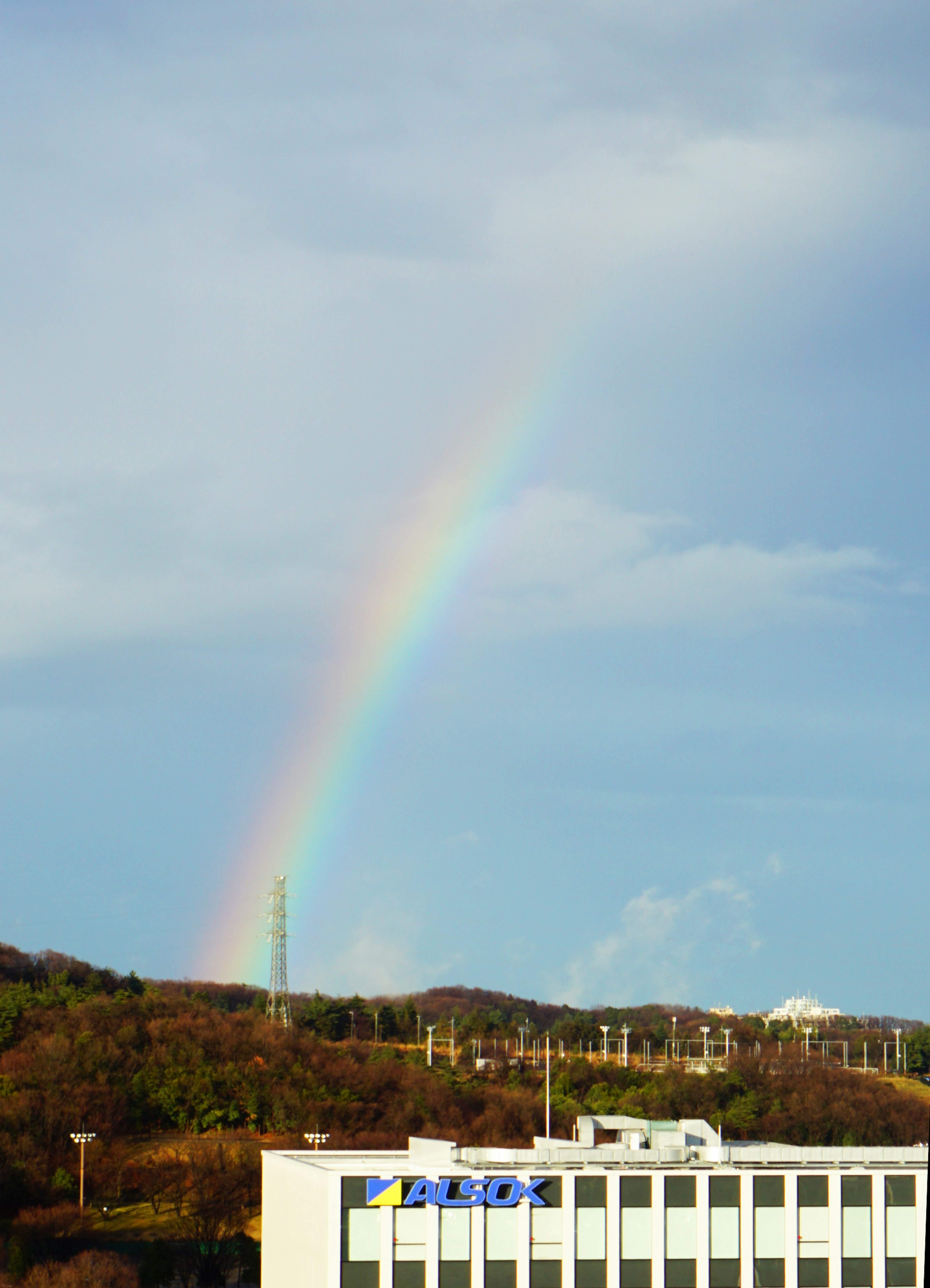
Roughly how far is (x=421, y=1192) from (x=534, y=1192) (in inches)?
180

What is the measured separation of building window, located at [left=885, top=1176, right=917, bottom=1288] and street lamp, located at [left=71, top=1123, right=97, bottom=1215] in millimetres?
70223

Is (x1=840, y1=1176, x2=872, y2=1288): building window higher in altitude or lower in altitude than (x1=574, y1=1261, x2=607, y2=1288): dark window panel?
higher

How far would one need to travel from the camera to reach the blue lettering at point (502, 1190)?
197 ft

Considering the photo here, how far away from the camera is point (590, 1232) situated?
6150 centimetres

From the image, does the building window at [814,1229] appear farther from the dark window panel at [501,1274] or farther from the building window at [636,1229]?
the dark window panel at [501,1274]

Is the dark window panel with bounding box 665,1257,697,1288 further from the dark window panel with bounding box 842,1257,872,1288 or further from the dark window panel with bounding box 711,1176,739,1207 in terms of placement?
the dark window panel with bounding box 842,1257,872,1288

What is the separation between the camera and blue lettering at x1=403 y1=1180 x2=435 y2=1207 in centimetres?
5991

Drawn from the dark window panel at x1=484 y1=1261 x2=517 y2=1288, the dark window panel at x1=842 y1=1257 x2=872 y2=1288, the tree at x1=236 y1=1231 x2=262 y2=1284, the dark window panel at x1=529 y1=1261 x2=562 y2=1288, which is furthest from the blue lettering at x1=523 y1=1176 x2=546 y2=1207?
the tree at x1=236 y1=1231 x2=262 y2=1284

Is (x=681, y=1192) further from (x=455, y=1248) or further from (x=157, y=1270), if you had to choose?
(x=157, y=1270)

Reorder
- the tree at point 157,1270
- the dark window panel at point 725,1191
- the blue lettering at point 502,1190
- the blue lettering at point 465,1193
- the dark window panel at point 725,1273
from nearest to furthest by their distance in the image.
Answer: the blue lettering at point 465,1193 < the blue lettering at point 502,1190 < the dark window panel at point 725,1273 < the dark window panel at point 725,1191 < the tree at point 157,1270

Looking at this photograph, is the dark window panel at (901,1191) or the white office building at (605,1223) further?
the dark window panel at (901,1191)

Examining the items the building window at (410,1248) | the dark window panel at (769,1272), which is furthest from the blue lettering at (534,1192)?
the dark window panel at (769,1272)

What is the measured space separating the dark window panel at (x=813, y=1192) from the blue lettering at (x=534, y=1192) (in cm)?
1066

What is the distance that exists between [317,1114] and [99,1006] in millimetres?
36167
